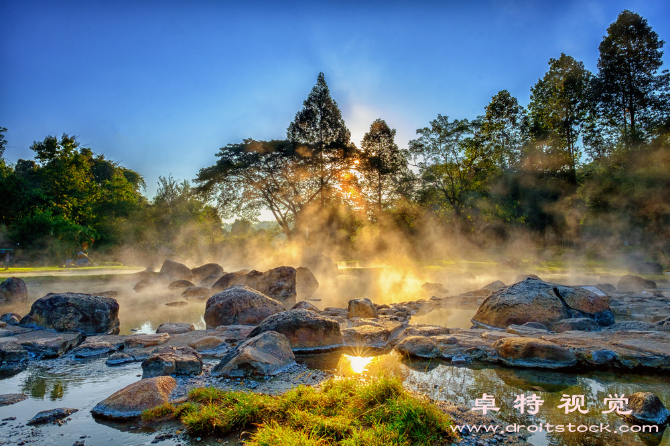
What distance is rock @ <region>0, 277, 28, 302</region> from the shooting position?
11.8 meters

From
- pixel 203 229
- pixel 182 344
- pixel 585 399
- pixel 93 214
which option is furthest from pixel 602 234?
pixel 93 214

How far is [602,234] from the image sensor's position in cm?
2658

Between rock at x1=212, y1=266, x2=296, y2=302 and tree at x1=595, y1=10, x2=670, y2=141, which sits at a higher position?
tree at x1=595, y1=10, x2=670, y2=141

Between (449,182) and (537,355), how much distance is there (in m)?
31.8

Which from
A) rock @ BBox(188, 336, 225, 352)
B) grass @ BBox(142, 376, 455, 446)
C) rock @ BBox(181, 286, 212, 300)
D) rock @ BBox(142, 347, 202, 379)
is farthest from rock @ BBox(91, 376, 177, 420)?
rock @ BBox(181, 286, 212, 300)

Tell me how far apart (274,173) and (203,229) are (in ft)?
56.0

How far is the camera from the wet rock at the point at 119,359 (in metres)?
5.82

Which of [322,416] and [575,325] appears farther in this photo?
[575,325]

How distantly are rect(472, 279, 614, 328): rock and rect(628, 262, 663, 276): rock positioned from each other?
40.8ft

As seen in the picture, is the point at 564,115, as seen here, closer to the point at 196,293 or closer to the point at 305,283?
the point at 305,283

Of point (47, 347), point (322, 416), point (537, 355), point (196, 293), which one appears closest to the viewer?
point (322, 416)

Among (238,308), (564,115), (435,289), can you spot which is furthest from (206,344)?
(564,115)

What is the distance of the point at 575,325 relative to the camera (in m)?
7.28

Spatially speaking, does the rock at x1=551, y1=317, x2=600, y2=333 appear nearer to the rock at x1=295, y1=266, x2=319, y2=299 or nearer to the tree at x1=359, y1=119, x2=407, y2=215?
the rock at x1=295, y1=266, x2=319, y2=299
